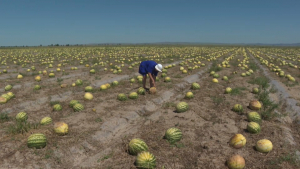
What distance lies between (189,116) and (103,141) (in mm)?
3298

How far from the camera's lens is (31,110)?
8.70 metres

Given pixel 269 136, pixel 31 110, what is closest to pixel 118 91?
pixel 31 110

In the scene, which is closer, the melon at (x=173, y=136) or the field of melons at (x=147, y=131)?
the field of melons at (x=147, y=131)

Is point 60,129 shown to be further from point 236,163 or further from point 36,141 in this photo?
point 236,163

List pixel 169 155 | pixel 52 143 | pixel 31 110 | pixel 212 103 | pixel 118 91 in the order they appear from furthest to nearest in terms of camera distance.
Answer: pixel 118 91 < pixel 212 103 < pixel 31 110 < pixel 52 143 < pixel 169 155

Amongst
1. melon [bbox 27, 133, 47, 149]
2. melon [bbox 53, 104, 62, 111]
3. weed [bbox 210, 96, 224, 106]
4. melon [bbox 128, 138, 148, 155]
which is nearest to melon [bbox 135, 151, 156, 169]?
melon [bbox 128, 138, 148, 155]

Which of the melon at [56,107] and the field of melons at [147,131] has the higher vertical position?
the melon at [56,107]

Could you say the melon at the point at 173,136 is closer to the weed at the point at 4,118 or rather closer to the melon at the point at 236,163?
the melon at the point at 236,163

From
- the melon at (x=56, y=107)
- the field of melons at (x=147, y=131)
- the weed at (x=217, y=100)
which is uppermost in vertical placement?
the melon at (x=56, y=107)

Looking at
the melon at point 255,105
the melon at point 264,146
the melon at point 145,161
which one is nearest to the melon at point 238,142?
the melon at point 264,146

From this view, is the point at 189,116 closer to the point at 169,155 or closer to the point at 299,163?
the point at 169,155

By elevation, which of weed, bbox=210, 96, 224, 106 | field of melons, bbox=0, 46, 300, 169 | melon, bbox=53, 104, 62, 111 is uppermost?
melon, bbox=53, 104, 62, 111

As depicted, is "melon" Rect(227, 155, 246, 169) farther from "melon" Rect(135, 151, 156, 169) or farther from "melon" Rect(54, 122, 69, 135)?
"melon" Rect(54, 122, 69, 135)

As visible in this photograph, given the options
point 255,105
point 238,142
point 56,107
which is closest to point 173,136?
point 238,142
